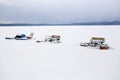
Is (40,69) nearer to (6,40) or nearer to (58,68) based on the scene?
(58,68)

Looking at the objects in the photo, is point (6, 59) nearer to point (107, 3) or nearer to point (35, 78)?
point (35, 78)

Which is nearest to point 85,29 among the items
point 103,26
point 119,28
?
point 103,26

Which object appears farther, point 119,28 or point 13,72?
point 13,72

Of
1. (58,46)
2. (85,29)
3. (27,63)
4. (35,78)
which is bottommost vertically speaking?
(35,78)

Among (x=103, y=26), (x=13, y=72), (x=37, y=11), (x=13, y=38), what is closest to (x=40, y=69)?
(x=13, y=72)

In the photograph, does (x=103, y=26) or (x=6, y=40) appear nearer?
(x=103, y=26)

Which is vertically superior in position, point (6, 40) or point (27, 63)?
point (6, 40)
